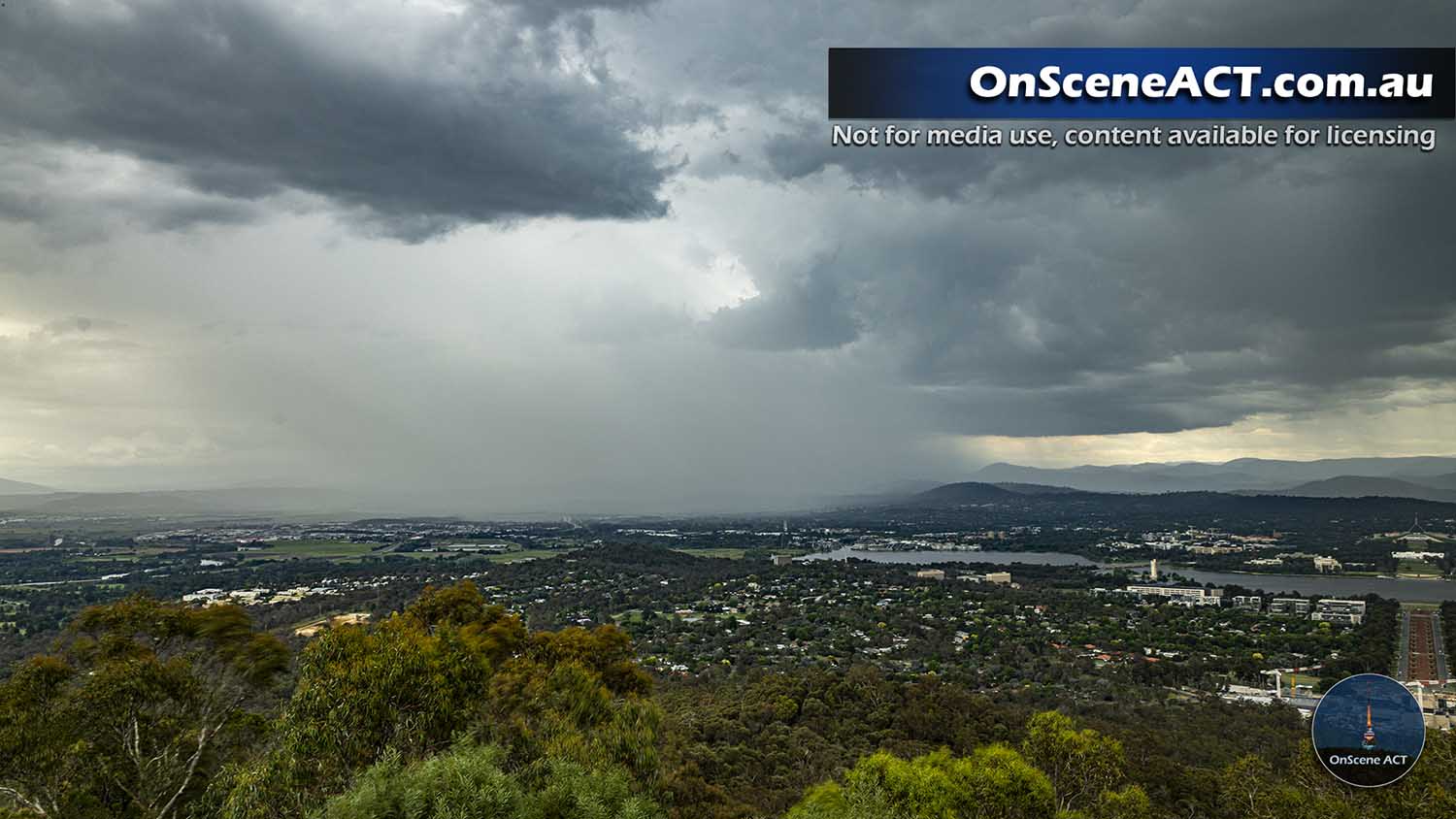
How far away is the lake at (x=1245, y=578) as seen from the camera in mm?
53688

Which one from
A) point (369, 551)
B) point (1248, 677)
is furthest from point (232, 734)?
point (369, 551)

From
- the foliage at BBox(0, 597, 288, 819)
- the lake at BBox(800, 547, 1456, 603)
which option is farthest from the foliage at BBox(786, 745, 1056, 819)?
the lake at BBox(800, 547, 1456, 603)

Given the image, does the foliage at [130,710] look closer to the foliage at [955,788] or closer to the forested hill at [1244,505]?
the foliage at [955,788]

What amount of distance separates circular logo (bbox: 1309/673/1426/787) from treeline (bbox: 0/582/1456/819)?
47.5 inches

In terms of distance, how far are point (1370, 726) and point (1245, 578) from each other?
77586mm

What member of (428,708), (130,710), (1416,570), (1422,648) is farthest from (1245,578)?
(130,710)

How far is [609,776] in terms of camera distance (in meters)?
9.90

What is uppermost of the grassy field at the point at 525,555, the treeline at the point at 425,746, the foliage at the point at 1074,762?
the treeline at the point at 425,746

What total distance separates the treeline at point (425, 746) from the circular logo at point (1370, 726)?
1.21 m

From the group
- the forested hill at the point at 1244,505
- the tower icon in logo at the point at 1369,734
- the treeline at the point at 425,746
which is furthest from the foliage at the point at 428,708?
the forested hill at the point at 1244,505

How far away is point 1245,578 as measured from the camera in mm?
72875

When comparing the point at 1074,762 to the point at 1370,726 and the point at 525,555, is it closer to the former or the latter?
the point at 1370,726

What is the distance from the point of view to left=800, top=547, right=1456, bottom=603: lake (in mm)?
53688

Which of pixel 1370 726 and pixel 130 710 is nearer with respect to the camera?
pixel 1370 726
